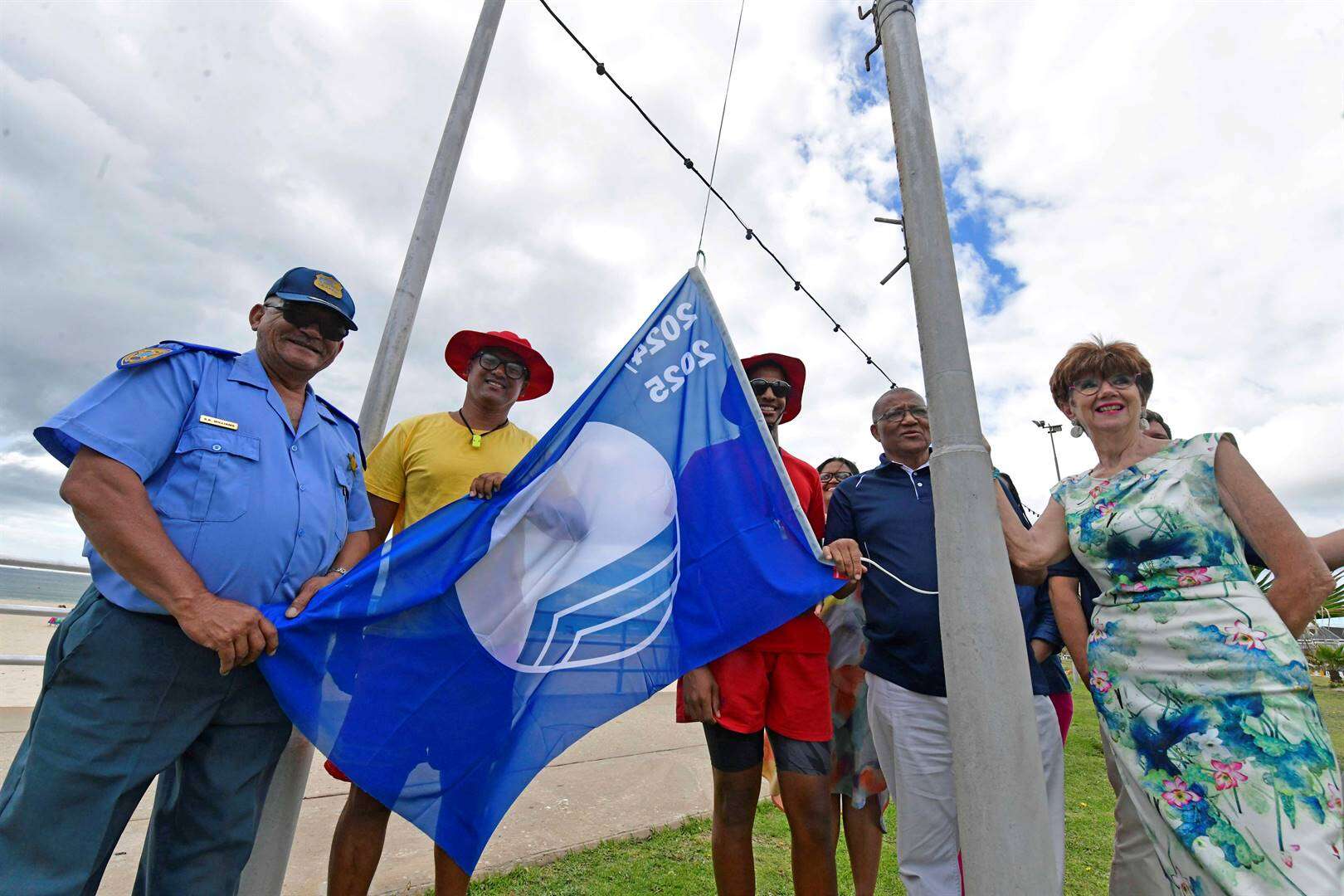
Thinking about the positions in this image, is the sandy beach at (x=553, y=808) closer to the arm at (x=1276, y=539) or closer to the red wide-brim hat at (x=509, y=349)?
the red wide-brim hat at (x=509, y=349)

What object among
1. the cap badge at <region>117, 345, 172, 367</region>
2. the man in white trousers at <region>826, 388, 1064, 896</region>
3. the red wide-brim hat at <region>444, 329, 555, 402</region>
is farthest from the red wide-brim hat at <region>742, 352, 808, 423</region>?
the cap badge at <region>117, 345, 172, 367</region>

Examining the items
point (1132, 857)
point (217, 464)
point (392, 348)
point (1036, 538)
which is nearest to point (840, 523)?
point (1036, 538)

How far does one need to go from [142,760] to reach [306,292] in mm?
1409

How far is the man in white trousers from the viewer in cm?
242

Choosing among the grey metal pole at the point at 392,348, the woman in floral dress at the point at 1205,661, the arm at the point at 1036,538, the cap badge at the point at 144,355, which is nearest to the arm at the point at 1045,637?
the arm at the point at 1036,538

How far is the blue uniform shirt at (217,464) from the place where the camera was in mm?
1779

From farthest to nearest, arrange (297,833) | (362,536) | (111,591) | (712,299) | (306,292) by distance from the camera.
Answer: (297,833) → (712,299) → (362,536) → (306,292) → (111,591)

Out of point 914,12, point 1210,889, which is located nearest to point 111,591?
point 914,12

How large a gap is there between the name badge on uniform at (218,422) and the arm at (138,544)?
0.24m

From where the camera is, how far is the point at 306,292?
2168mm

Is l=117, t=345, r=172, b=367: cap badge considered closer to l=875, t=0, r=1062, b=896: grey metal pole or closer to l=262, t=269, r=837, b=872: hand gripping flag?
l=262, t=269, r=837, b=872: hand gripping flag

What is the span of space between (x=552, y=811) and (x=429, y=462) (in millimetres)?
2301

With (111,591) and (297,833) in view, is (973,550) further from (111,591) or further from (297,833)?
(297,833)

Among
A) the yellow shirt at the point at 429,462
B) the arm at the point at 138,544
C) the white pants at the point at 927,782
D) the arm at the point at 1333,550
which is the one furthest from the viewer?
the yellow shirt at the point at 429,462
